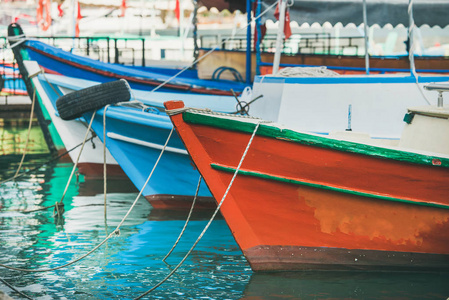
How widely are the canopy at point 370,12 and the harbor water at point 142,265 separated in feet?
13.4

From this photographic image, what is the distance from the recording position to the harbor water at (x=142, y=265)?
6.04 metres

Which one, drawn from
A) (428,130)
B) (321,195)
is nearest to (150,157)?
(321,195)

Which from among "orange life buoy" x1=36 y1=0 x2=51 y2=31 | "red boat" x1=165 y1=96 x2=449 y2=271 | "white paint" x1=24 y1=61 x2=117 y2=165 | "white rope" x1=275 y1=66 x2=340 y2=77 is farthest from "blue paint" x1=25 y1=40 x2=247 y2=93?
"orange life buoy" x1=36 y1=0 x2=51 y2=31

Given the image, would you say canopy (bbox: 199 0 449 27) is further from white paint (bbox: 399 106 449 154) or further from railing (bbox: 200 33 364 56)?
white paint (bbox: 399 106 449 154)

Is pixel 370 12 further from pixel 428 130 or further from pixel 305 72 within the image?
pixel 428 130

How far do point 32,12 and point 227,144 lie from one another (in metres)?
41.2

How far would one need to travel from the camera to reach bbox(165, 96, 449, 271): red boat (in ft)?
19.6

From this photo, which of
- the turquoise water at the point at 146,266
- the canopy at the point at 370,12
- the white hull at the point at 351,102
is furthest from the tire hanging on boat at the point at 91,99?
the canopy at the point at 370,12

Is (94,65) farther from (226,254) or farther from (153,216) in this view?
(226,254)

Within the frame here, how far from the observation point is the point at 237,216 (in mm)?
6285

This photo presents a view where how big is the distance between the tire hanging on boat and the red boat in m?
2.79

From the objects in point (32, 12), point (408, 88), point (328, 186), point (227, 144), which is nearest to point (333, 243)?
point (328, 186)

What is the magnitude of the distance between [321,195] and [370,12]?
6468 millimetres

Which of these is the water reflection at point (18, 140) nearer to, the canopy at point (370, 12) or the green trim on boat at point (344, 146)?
the canopy at point (370, 12)
